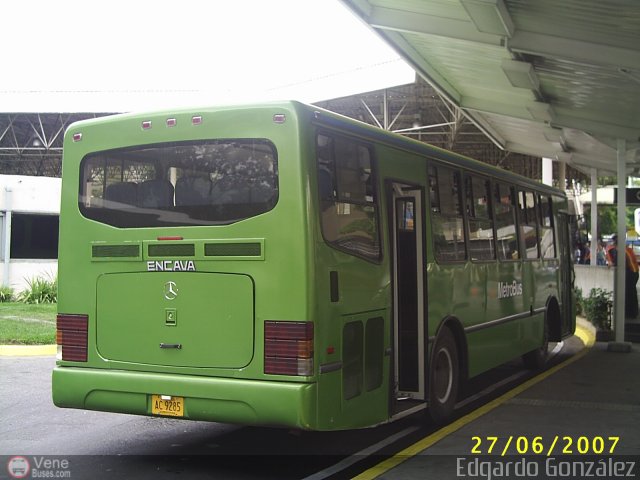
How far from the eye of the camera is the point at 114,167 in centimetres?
622

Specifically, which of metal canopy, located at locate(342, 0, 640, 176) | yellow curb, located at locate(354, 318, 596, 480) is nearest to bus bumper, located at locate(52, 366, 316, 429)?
yellow curb, located at locate(354, 318, 596, 480)

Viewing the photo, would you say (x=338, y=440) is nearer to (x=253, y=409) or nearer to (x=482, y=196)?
(x=253, y=409)

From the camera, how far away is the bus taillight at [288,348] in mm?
5293

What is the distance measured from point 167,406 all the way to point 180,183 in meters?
1.84

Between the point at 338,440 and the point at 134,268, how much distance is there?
8.60ft

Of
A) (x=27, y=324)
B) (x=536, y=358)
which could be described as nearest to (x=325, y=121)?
(x=536, y=358)

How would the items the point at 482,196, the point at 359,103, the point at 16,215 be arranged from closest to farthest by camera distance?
the point at 482,196, the point at 16,215, the point at 359,103

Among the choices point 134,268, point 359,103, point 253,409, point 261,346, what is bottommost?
point 253,409

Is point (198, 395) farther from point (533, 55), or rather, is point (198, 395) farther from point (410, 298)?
point (533, 55)

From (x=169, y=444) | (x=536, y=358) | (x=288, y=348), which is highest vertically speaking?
(x=288, y=348)

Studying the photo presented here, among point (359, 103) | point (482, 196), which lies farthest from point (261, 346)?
point (359, 103)

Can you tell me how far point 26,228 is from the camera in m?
21.2

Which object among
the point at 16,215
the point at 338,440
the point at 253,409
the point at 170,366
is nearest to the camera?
the point at 253,409

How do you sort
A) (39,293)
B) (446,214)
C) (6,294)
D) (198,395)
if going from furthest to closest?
(6,294) → (39,293) → (446,214) → (198,395)
